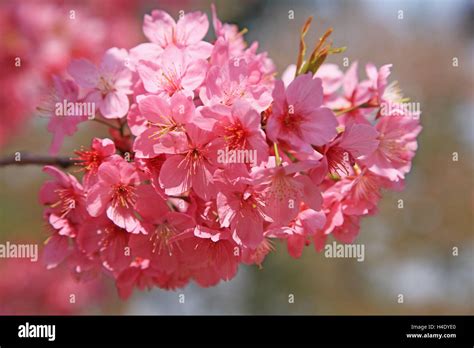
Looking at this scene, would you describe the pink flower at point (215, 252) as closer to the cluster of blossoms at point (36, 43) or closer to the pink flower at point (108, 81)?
the pink flower at point (108, 81)

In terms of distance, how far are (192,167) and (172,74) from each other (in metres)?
0.21

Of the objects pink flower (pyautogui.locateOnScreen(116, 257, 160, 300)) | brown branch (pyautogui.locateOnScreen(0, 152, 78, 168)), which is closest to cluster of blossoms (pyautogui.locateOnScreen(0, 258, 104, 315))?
brown branch (pyautogui.locateOnScreen(0, 152, 78, 168))

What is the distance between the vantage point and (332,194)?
1264 mm

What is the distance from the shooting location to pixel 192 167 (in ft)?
3.67

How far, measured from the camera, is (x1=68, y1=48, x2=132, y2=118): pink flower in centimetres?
128

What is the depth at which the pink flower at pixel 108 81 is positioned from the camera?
4.19ft

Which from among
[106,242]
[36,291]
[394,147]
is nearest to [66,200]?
[106,242]

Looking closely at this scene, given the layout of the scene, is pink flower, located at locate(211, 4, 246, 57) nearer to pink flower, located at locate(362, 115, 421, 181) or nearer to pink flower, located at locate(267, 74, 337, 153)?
pink flower, located at locate(267, 74, 337, 153)

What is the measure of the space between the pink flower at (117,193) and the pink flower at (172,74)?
0.17 metres

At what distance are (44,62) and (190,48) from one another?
153 centimetres

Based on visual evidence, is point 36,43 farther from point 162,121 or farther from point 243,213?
point 243,213

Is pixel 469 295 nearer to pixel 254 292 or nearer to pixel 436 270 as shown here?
pixel 436 270

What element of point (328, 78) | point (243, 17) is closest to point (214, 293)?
point (243, 17)

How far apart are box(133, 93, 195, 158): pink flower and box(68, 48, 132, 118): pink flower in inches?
5.2
